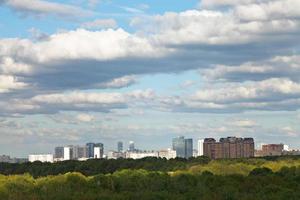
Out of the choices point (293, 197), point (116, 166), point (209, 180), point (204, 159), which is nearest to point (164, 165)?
point (116, 166)

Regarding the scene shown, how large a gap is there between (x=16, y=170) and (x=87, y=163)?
1614 centimetres

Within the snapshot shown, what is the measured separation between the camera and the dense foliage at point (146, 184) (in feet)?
155

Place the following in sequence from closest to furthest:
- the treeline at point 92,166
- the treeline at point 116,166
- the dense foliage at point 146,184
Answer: the dense foliage at point 146,184
the treeline at point 116,166
the treeline at point 92,166

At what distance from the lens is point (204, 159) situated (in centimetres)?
14725

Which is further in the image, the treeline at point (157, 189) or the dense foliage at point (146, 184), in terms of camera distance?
the dense foliage at point (146, 184)

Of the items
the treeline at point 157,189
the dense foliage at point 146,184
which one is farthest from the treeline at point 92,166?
the treeline at point 157,189

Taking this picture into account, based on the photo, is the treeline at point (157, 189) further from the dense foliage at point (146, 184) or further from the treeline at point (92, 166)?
the treeline at point (92, 166)

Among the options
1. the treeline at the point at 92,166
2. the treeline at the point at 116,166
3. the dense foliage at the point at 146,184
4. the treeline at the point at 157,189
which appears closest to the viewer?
the treeline at the point at 157,189

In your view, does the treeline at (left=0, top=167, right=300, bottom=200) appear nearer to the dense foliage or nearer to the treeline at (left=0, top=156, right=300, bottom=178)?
the dense foliage

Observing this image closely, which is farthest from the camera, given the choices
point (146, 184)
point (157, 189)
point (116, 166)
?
point (116, 166)

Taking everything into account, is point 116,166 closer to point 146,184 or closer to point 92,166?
point 92,166

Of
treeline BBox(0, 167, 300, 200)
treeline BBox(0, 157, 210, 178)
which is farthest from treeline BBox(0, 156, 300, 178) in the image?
treeline BBox(0, 167, 300, 200)

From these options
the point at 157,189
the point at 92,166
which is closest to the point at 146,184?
the point at 157,189

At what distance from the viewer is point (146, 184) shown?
65.6 meters
